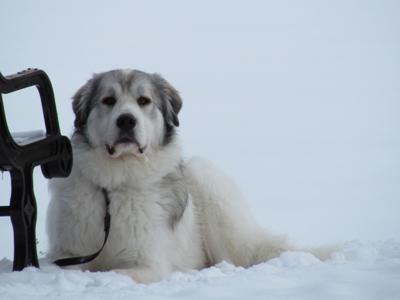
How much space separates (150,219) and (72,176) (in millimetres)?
782

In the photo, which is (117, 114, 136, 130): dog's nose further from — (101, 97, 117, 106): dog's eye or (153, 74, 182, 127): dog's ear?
(153, 74, 182, 127): dog's ear

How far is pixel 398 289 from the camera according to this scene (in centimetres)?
288

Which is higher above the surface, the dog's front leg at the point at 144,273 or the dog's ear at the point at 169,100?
the dog's ear at the point at 169,100

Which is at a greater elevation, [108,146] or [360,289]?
[108,146]

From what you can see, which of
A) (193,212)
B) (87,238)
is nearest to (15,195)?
(87,238)

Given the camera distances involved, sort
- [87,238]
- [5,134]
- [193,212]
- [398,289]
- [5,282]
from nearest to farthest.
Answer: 1. [398,289]
2. [5,282]
3. [5,134]
4. [87,238]
5. [193,212]

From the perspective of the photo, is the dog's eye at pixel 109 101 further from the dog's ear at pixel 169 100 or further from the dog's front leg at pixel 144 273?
the dog's front leg at pixel 144 273

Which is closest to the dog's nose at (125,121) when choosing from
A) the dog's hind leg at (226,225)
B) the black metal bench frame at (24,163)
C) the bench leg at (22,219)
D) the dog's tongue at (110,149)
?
the dog's tongue at (110,149)

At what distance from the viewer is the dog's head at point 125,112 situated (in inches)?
204

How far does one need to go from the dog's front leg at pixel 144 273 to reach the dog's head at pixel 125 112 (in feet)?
3.20

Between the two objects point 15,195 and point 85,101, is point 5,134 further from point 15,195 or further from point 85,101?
point 85,101

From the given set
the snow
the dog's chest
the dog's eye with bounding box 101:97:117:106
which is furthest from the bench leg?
the dog's eye with bounding box 101:97:117:106

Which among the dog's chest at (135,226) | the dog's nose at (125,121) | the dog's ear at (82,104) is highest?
the dog's ear at (82,104)

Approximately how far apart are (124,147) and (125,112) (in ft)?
0.96
